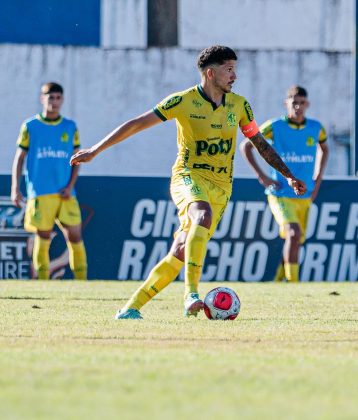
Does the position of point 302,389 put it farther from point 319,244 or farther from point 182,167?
point 319,244

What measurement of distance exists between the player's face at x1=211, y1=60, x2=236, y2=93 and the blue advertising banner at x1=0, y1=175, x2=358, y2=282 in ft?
24.7

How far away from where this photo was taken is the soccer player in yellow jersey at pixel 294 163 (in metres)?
16.2

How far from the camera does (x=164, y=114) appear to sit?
985 centimetres

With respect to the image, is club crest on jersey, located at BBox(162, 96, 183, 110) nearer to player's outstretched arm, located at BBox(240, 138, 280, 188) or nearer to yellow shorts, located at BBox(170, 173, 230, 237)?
yellow shorts, located at BBox(170, 173, 230, 237)

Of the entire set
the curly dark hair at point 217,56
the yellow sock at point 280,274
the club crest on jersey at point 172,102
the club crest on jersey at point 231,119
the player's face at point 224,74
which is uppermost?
the curly dark hair at point 217,56

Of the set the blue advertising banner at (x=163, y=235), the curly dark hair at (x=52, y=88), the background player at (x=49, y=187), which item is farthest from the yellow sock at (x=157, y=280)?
the blue advertising banner at (x=163, y=235)

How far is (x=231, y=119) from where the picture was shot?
33.3 ft

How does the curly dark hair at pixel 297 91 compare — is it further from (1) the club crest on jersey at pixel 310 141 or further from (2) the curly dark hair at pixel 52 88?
(2) the curly dark hair at pixel 52 88

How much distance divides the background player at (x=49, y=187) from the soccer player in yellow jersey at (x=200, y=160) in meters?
6.50

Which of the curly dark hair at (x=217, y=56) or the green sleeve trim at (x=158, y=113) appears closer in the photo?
the green sleeve trim at (x=158, y=113)

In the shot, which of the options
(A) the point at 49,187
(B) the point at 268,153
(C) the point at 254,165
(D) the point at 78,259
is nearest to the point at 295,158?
(C) the point at 254,165

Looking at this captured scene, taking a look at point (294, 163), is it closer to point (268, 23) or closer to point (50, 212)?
point (50, 212)

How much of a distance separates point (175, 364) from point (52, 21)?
1897cm

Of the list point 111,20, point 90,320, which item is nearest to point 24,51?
point 111,20
